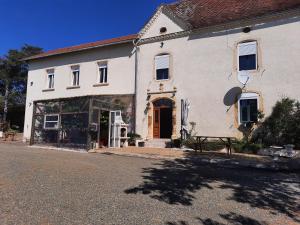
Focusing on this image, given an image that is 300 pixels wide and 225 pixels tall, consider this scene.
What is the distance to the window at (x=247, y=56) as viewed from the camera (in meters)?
15.1

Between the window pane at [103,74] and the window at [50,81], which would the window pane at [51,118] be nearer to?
the window pane at [103,74]

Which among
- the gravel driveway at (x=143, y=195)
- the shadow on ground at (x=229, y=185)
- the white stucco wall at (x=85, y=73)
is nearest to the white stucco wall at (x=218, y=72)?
the white stucco wall at (x=85, y=73)

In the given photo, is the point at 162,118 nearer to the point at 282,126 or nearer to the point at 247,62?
the point at 247,62

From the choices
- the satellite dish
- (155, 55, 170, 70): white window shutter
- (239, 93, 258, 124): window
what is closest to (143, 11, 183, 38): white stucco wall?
(155, 55, 170, 70): white window shutter

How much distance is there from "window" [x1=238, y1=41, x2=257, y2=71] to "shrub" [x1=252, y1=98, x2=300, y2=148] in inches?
97.9

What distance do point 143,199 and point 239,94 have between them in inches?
417

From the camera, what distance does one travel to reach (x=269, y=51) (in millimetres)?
14602

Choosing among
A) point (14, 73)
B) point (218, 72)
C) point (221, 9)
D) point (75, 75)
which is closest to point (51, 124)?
point (75, 75)

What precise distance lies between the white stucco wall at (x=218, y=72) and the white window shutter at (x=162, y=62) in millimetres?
299

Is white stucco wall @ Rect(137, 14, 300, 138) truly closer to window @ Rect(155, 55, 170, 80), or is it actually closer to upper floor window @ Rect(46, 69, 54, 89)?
window @ Rect(155, 55, 170, 80)

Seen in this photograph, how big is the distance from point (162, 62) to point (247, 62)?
4.93 meters

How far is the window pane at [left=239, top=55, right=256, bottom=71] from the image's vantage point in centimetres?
1507

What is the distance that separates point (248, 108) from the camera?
14.8 meters

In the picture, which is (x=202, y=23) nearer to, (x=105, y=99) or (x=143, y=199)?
(x=105, y=99)
